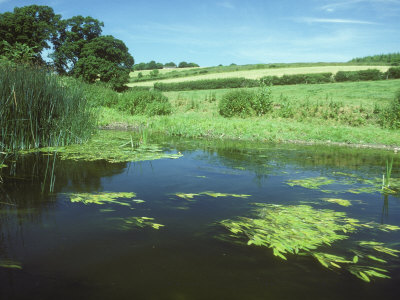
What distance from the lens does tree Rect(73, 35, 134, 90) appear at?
119ft

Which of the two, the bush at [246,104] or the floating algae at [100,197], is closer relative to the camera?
the floating algae at [100,197]

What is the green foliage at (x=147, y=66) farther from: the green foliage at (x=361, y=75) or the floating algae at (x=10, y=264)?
the floating algae at (x=10, y=264)

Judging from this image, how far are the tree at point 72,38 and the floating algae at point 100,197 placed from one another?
3870 cm

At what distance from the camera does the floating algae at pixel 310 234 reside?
2.55 meters

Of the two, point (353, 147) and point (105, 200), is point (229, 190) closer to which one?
point (105, 200)

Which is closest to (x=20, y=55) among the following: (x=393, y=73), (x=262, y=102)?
(x=262, y=102)

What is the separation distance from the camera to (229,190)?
185 inches

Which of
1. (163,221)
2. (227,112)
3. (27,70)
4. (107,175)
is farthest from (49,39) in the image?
(163,221)

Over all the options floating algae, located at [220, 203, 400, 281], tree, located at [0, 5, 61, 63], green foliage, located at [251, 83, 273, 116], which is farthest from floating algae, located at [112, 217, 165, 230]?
tree, located at [0, 5, 61, 63]

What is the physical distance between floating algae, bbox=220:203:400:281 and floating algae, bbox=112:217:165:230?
2.57ft

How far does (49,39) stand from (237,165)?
41.1 metres

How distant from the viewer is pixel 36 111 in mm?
6227

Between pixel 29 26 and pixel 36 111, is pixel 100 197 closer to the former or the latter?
pixel 36 111

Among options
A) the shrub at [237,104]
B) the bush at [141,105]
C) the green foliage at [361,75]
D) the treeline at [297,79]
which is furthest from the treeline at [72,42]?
the green foliage at [361,75]
